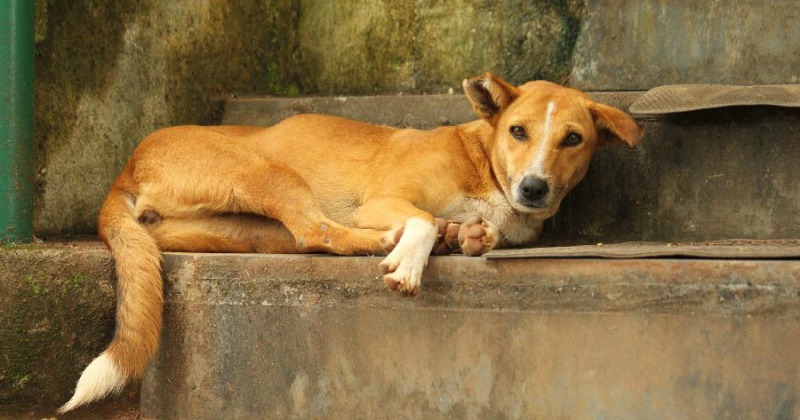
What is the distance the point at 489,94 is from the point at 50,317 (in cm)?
237

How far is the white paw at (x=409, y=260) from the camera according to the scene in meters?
3.59

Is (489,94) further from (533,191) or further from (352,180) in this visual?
(352,180)

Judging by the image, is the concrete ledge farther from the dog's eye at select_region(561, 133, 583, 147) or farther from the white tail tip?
the dog's eye at select_region(561, 133, 583, 147)

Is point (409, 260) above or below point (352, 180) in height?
above

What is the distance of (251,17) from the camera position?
6.14m

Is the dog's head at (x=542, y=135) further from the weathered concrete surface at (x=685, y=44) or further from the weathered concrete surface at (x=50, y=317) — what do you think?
the weathered concrete surface at (x=50, y=317)

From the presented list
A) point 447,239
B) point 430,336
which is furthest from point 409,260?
point 447,239

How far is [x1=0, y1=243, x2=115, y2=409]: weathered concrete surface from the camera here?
399cm

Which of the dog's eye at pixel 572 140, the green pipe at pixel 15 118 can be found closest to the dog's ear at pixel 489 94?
the dog's eye at pixel 572 140

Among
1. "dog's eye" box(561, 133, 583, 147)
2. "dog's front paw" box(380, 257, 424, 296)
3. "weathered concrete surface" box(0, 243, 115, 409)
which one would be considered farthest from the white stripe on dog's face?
"weathered concrete surface" box(0, 243, 115, 409)

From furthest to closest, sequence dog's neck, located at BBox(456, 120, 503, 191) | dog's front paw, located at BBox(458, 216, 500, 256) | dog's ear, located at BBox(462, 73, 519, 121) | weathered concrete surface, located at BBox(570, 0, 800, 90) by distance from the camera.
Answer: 1. weathered concrete surface, located at BBox(570, 0, 800, 90)
2. dog's neck, located at BBox(456, 120, 503, 191)
3. dog's ear, located at BBox(462, 73, 519, 121)
4. dog's front paw, located at BBox(458, 216, 500, 256)

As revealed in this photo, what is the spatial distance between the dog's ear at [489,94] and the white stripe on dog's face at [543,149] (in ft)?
0.83

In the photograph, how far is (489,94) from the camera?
187 inches

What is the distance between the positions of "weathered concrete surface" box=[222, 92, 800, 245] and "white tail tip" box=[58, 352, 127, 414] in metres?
2.32
